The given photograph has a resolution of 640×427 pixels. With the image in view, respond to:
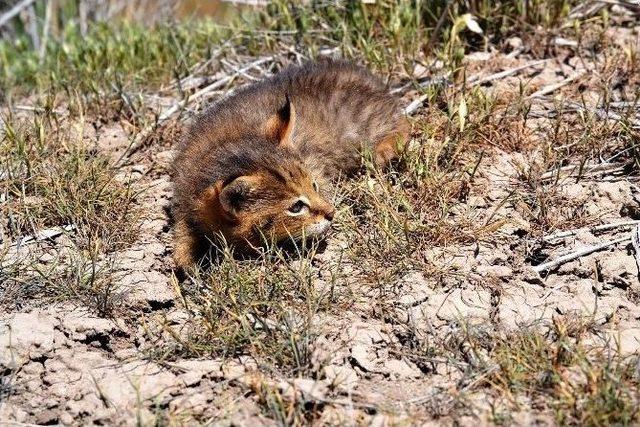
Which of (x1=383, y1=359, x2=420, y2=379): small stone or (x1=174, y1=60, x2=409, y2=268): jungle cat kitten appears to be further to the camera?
(x1=174, y1=60, x2=409, y2=268): jungle cat kitten

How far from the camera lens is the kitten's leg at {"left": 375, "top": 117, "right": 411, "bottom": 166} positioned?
574 centimetres

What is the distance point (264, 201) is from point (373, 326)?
3.66 feet

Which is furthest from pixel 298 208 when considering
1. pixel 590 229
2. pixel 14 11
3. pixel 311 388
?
pixel 14 11

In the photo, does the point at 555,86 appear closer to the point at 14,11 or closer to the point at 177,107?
the point at 177,107

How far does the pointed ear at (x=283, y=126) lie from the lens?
17.4 feet

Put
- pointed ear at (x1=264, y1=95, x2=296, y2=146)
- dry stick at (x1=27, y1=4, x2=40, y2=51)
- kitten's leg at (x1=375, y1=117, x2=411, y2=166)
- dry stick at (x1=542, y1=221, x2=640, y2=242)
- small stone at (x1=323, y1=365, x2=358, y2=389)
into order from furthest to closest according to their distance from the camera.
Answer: dry stick at (x1=27, y1=4, x2=40, y2=51) → kitten's leg at (x1=375, y1=117, x2=411, y2=166) → pointed ear at (x1=264, y1=95, x2=296, y2=146) → dry stick at (x1=542, y1=221, x2=640, y2=242) → small stone at (x1=323, y1=365, x2=358, y2=389)

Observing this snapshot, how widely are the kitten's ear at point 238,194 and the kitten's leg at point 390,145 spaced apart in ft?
3.64

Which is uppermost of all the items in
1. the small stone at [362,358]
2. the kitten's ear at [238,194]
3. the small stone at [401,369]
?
the kitten's ear at [238,194]

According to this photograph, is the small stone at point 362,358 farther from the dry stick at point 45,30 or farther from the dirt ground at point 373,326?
the dry stick at point 45,30

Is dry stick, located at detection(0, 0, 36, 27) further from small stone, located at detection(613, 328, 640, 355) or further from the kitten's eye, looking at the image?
Answer: small stone, located at detection(613, 328, 640, 355)

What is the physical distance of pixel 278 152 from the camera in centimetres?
525

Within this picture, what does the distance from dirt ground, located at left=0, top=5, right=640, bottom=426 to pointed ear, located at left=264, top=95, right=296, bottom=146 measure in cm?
74

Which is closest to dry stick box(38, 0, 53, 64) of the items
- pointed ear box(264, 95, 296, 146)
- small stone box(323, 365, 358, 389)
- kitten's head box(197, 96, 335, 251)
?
pointed ear box(264, 95, 296, 146)

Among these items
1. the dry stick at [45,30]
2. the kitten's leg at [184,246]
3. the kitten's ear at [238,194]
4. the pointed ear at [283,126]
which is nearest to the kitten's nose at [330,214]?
the kitten's ear at [238,194]
